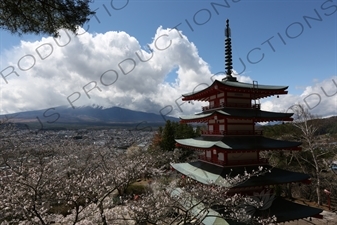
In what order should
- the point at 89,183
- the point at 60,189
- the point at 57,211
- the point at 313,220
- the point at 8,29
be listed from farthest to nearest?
the point at 57,211 < the point at 313,220 < the point at 89,183 < the point at 60,189 < the point at 8,29

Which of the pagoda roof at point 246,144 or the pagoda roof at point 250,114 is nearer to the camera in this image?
the pagoda roof at point 246,144

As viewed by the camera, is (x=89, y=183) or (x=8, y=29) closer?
(x=8, y=29)

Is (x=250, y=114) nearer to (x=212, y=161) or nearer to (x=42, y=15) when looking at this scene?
(x=212, y=161)

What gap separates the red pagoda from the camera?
1015 cm

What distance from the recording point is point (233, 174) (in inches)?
409

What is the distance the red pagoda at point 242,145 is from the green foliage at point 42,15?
722cm

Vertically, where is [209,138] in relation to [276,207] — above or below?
above

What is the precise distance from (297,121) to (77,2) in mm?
20095

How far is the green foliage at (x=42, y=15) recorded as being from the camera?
4598 mm

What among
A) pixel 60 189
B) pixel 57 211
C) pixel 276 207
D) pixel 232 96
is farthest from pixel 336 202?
pixel 57 211

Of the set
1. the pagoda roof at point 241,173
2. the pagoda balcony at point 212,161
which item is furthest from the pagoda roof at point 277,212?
the pagoda balcony at point 212,161

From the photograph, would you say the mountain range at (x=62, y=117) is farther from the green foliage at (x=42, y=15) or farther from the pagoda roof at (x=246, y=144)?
the green foliage at (x=42, y=15)

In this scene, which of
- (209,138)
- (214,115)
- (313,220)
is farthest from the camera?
(313,220)

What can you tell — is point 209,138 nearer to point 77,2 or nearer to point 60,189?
point 60,189
